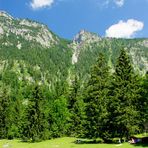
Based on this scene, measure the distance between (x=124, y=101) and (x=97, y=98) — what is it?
23.7ft

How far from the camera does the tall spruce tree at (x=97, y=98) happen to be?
6506 centimetres

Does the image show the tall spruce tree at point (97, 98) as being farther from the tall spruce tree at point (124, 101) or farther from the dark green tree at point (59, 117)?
the dark green tree at point (59, 117)

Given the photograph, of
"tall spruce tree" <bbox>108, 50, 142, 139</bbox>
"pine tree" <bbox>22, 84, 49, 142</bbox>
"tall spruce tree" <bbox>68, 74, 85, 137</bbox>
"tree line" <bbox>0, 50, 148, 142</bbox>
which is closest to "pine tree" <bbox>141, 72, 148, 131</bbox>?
"tree line" <bbox>0, 50, 148, 142</bbox>

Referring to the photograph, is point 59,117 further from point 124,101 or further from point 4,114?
point 124,101

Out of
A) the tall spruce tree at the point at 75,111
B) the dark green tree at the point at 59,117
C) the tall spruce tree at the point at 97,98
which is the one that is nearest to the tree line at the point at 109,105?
the tall spruce tree at the point at 97,98

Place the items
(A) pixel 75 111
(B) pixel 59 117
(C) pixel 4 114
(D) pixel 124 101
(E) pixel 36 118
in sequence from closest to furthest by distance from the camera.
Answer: (D) pixel 124 101 < (E) pixel 36 118 < (A) pixel 75 111 < (B) pixel 59 117 < (C) pixel 4 114

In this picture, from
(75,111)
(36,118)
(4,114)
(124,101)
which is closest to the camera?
(124,101)

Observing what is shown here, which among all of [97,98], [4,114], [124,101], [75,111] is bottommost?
[124,101]

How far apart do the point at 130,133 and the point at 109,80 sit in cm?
1120

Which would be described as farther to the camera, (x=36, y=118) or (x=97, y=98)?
(x=36, y=118)

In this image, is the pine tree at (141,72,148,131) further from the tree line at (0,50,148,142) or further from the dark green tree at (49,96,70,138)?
the dark green tree at (49,96,70,138)

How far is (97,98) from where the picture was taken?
65688 mm

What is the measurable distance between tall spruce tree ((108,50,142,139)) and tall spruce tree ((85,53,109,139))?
3.13 meters

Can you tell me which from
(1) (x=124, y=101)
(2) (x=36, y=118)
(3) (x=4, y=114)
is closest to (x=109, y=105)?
(1) (x=124, y=101)
